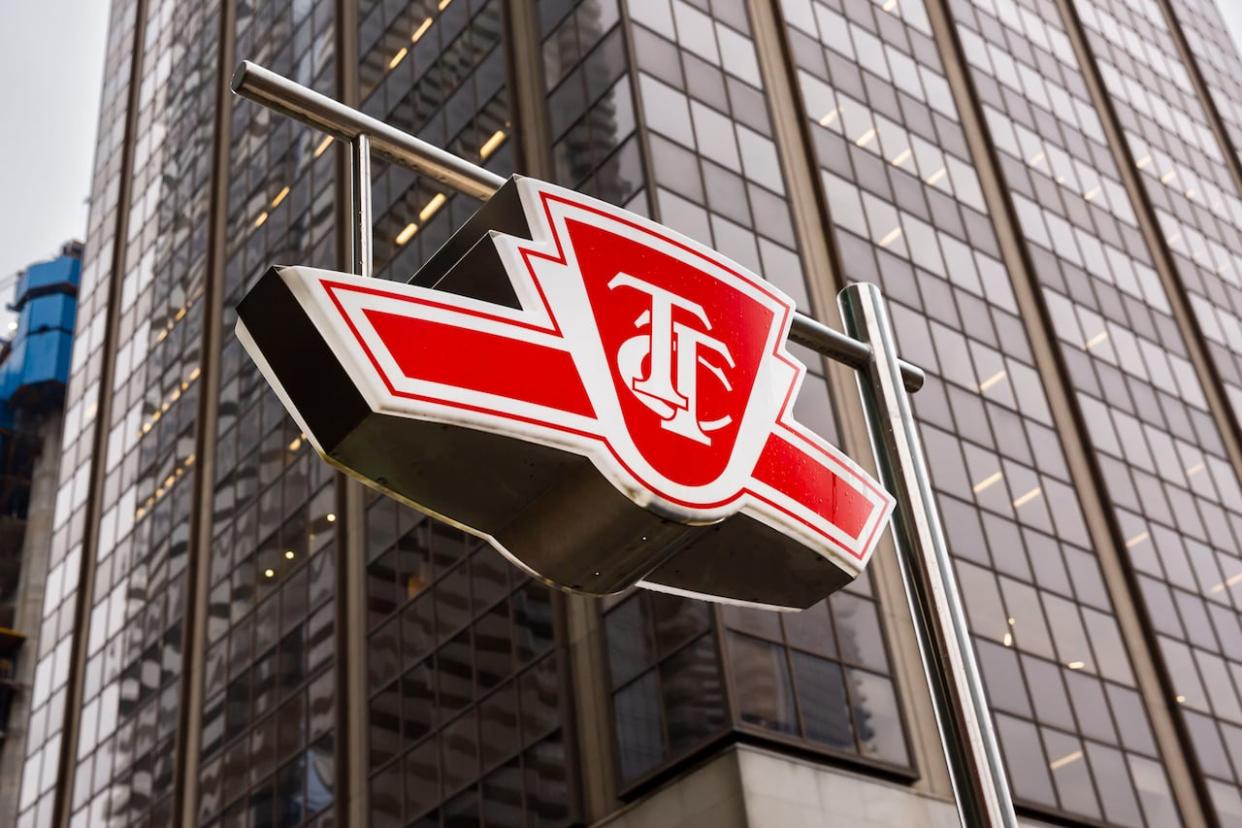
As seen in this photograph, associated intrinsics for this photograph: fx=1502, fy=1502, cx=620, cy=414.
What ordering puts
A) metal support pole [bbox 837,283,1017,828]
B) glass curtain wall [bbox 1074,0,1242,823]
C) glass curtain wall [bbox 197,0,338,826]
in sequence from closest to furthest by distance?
metal support pole [bbox 837,283,1017,828] → glass curtain wall [bbox 1074,0,1242,823] → glass curtain wall [bbox 197,0,338,826]

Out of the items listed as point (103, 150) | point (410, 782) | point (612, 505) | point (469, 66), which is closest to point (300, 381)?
point (612, 505)

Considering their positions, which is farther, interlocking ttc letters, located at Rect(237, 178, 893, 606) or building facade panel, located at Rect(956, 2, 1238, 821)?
building facade panel, located at Rect(956, 2, 1238, 821)

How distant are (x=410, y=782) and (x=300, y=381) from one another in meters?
26.6

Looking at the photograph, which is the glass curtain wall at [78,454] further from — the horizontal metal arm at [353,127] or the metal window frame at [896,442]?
the horizontal metal arm at [353,127]

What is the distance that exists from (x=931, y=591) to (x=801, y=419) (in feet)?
72.0

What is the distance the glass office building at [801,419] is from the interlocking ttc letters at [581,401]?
17.5 m

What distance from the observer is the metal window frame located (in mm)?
5105

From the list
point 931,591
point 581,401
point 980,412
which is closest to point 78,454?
point 980,412

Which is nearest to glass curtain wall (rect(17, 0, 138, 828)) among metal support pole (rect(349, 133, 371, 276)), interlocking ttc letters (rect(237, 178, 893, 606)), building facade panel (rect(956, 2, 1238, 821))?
building facade panel (rect(956, 2, 1238, 821))

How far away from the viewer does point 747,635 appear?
24.4m

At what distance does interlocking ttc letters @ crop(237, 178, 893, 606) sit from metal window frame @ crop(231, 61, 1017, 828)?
19 centimetres

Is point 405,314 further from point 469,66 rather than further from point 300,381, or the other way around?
point 469,66

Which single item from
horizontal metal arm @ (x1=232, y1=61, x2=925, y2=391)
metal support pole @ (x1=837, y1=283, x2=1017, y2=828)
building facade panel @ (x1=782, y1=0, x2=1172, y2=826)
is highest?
building facade panel @ (x1=782, y1=0, x2=1172, y2=826)

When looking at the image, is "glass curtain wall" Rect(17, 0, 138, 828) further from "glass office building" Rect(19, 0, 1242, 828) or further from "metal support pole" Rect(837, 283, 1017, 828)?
"metal support pole" Rect(837, 283, 1017, 828)
